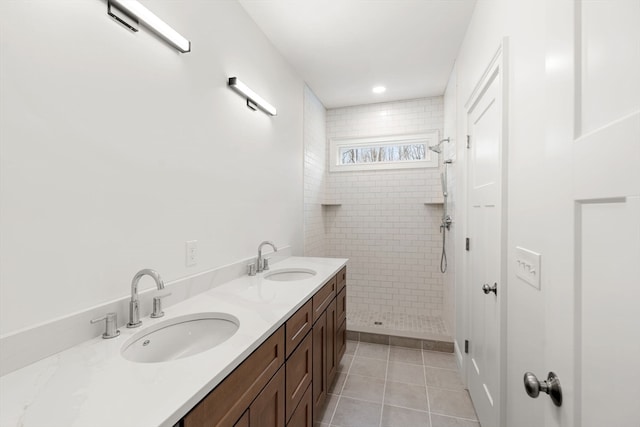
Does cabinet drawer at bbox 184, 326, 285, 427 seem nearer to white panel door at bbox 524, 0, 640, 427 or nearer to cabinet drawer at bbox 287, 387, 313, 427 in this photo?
cabinet drawer at bbox 287, 387, 313, 427

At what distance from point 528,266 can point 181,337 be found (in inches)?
58.5

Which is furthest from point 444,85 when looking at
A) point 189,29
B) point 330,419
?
point 330,419

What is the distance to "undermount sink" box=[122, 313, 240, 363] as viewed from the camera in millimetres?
1064

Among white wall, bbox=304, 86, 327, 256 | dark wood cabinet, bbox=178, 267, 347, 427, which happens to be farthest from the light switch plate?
white wall, bbox=304, 86, 327, 256

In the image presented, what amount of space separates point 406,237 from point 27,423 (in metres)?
3.53

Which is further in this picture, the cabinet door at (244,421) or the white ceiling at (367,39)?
Answer: the white ceiling at (367,39)

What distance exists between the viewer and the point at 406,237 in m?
3.65

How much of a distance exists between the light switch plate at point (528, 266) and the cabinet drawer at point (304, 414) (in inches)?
48.2

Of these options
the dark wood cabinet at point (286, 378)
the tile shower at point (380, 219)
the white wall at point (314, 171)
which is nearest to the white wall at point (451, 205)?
the tile shower at point (380, 219)

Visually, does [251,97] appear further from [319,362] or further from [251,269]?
[319,362]

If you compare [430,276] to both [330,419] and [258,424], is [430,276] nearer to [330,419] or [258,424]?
[330,419]

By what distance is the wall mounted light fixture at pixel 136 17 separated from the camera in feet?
3.58

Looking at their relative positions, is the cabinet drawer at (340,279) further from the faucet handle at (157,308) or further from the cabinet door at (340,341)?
the faucet handle at (157,308)

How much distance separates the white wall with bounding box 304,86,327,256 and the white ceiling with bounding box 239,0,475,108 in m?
0.32
